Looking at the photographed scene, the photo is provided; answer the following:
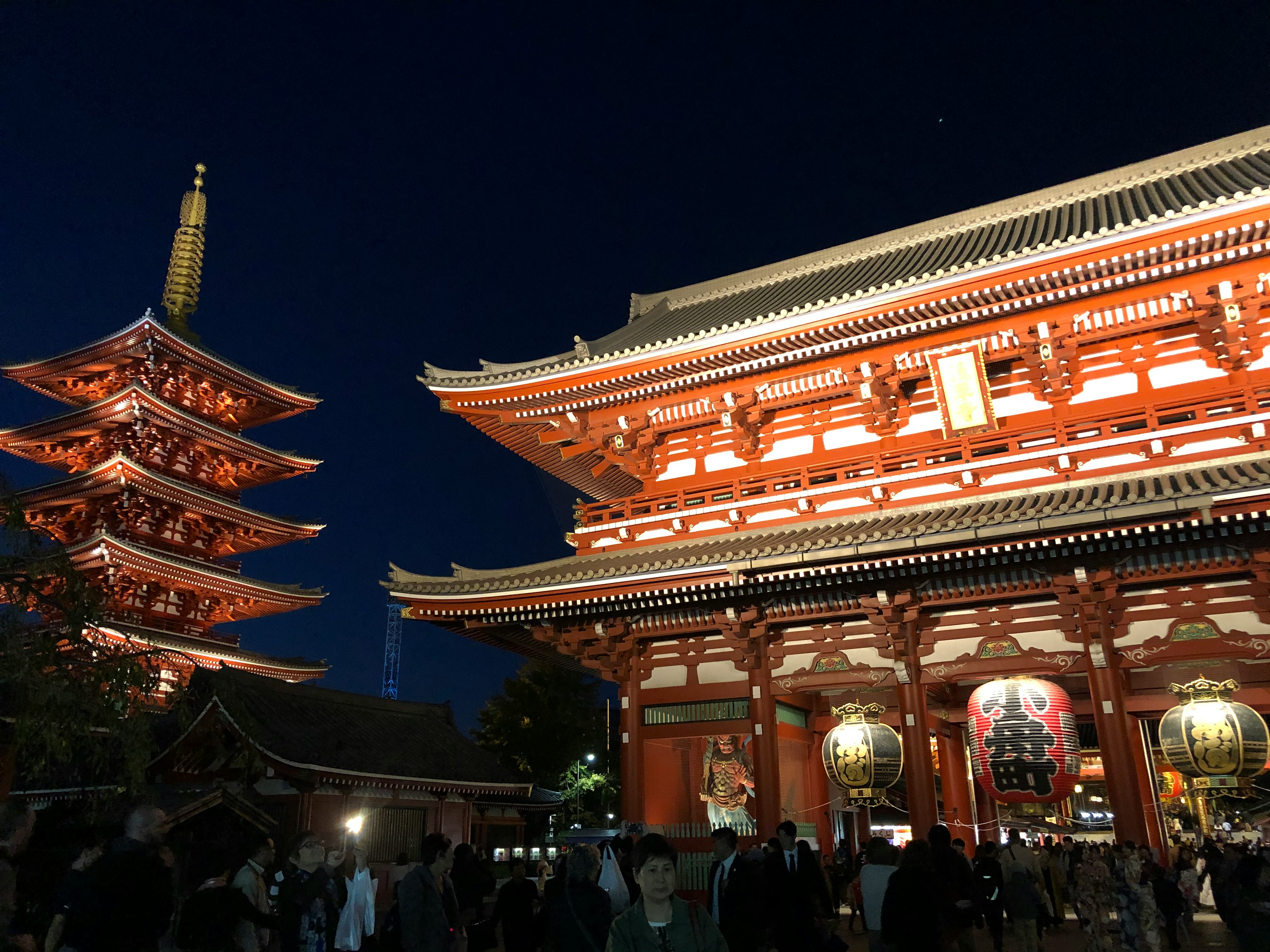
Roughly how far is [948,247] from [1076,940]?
43.6ft

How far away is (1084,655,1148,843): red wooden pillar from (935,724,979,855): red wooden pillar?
5466 mm

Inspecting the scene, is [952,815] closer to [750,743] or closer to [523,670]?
[750,743]

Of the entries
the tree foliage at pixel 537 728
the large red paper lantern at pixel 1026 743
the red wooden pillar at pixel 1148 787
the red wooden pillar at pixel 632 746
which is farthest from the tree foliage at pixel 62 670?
the tree foliage at pixel 537 728

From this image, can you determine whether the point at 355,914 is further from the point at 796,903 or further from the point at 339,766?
the point at 339,766

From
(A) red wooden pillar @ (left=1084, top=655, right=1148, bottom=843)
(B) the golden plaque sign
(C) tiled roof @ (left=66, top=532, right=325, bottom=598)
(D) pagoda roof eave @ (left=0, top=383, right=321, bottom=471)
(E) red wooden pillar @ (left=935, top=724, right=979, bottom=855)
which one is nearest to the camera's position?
(A) red wooden pillar @ (left=1084, top=655, right=1148, bottom=843)

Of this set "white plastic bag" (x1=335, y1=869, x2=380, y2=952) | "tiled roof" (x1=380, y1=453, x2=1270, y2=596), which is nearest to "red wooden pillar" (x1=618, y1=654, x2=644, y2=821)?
"tiled roof" (x1=380, y1=453, x2=1270, y2=596)

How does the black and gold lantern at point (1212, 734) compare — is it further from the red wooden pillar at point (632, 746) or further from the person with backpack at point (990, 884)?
the red wooden pillar at point (632, 746)

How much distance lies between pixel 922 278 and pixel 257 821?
14.8 meters

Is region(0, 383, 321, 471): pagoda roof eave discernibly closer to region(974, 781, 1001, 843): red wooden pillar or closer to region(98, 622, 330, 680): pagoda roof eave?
region(98, 622, 330, 680): pagoda roof eave

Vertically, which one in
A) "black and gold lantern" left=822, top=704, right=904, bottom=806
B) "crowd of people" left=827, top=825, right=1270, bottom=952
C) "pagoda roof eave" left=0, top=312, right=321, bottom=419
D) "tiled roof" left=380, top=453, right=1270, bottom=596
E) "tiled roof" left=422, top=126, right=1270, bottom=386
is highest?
"pagoda roof eave" left=0, top=312, right=321, bottom=419

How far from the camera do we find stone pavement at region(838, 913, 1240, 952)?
40.3 feet

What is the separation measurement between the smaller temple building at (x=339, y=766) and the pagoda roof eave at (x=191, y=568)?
11.3 meters

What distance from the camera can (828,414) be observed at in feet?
53.7

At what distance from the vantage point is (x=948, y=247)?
18.8m
